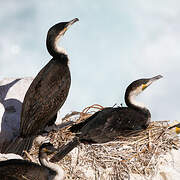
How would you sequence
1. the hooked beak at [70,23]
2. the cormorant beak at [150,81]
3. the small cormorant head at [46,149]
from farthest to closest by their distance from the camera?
1. the hooked beak at [70,23]
2. the cormorant beak at [150,81]
3. the small cormorant head at [46,149]

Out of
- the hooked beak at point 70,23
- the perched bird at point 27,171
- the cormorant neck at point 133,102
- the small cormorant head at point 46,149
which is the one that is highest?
the hooked beak at point 70,23

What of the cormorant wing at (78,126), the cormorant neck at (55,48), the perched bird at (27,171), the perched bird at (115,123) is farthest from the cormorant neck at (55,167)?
the cormorant neck at (55,48)

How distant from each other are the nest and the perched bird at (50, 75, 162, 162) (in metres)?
0.13

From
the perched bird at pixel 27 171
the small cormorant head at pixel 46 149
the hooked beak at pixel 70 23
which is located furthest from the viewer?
the hooked beak at pixel 70 23

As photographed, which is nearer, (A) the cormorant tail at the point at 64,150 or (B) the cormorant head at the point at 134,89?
(A) the cormorant tail at the point at 64,150

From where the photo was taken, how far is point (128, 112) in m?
9.91

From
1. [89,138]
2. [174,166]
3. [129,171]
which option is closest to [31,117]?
[89,138]

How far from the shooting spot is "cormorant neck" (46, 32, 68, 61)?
1041 cm

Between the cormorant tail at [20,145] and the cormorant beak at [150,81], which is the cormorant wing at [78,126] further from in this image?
the cormorant beak at [150,81]

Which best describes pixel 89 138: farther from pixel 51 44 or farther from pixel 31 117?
pixel 51 44

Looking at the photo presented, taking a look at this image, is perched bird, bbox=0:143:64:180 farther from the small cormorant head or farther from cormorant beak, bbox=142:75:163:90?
cormorant beak, bbox=142:75:163:90

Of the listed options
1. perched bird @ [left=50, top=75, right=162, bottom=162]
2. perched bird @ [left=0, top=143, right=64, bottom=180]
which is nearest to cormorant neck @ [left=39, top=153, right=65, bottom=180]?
perched bird @ [left=0, top=143, right=64, bottom=180]

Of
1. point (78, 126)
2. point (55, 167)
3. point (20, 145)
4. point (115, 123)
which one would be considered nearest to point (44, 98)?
point (78, 126)

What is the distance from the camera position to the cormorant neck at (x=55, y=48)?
1041 cm
